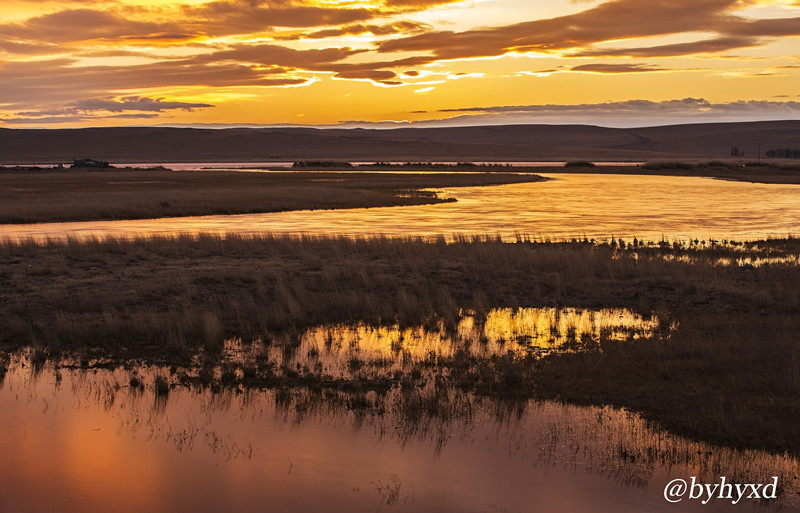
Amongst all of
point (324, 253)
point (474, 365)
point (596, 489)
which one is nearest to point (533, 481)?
point (596, 489)

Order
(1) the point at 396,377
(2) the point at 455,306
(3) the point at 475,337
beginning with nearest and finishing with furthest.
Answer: (1) the point at 396,377 → (3) the point at 475,337 → (2) the point at 455,306

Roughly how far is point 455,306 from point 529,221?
22388mm

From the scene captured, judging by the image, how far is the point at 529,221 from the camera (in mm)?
38219

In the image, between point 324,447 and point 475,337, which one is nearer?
point 324,447

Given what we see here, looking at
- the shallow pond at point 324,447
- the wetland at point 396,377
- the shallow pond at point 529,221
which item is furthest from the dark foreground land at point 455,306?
the shallow pond at point 529,221

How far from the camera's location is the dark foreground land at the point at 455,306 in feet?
35.6

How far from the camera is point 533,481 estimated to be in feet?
27.5

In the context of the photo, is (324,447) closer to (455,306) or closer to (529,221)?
(455,306)

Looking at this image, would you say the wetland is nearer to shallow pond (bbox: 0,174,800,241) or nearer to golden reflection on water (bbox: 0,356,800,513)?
golden reflection on water (bbox: 0,356,800,513)

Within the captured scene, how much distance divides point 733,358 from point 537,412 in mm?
3682

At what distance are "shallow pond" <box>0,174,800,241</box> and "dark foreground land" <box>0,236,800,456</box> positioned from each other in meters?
6.29

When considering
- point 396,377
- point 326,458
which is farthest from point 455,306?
point 326,458

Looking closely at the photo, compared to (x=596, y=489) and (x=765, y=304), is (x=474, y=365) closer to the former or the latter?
(x=596, y=489)

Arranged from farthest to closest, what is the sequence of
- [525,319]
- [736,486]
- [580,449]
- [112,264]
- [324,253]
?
[324,253], [112,264], [525,319], [580,449], [736,486]
